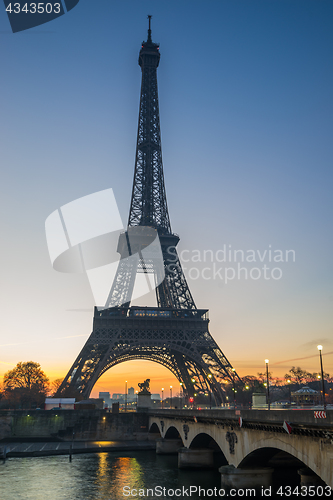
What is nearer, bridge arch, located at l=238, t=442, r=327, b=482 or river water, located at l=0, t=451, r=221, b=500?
bridge arch, located at l=238, t=442, r=327, b=482

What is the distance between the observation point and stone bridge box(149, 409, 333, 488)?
2008cm

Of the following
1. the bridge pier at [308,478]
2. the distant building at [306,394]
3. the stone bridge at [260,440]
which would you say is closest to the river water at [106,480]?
the stone bridge at [260,440]

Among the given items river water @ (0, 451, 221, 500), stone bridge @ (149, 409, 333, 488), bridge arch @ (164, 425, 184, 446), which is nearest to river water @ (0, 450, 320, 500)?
river water @ (0, 451, 221, 500)

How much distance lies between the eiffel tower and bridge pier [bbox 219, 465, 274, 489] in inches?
1778

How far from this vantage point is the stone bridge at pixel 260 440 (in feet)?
65.9

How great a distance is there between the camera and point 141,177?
105 meters

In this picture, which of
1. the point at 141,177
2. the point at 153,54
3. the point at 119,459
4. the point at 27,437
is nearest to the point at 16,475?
the point at 119,459

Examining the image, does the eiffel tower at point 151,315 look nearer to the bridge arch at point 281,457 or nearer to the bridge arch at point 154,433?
the bridge arch at point 154,433

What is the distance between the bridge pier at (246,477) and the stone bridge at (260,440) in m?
0.07

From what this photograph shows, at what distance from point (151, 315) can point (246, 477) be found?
55880mm

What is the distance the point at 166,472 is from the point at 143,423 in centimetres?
3043

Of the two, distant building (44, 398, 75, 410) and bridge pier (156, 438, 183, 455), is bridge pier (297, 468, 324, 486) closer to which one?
bridge pier (156, 438, 183, 455)

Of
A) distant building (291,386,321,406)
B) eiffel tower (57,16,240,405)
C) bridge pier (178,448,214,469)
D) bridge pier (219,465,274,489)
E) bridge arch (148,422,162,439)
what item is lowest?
bridge arch (148,422,162,439)

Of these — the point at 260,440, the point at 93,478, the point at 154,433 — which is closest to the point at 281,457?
the point at 260,440
